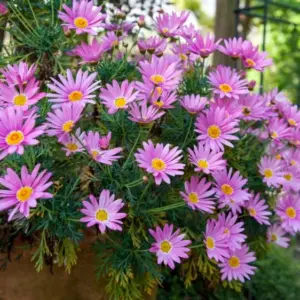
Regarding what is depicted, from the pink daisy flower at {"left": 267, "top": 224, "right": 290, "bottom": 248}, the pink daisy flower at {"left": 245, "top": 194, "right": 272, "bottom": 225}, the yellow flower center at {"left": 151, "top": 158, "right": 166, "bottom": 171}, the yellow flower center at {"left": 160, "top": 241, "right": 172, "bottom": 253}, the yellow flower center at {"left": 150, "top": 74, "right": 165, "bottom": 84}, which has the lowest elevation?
the pink daisy flower at {"left": 267, "top": 224, "right": 290, "bottom": 248}

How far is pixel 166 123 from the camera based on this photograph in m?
1.29

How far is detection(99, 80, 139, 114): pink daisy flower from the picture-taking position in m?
1.10

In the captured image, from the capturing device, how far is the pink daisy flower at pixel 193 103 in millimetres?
1146

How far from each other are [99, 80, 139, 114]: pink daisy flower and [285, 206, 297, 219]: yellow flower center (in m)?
0.56

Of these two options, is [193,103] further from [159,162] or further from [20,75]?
[20,75]

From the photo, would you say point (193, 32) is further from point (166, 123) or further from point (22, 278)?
point (22, 278)

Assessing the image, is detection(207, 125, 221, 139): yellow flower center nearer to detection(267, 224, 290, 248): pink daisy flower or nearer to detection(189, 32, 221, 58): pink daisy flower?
detection(189, 32, 221, 58): pink daisy flower

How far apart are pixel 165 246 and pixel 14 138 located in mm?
376

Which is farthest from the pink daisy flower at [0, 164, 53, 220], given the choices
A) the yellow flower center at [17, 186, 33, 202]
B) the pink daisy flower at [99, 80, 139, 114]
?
the pink daisy flower at [99, 80, 139, 114]

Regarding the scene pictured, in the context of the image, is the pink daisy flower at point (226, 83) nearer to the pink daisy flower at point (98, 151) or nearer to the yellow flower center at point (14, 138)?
the pink daisy flower at point (98, 151)

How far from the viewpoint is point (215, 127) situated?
3.80 feet

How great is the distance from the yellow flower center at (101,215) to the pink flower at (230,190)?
0.90 ft

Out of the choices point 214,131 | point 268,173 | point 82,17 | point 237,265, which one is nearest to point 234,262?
point 237,265

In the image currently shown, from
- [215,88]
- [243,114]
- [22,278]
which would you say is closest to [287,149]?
[243,114]
